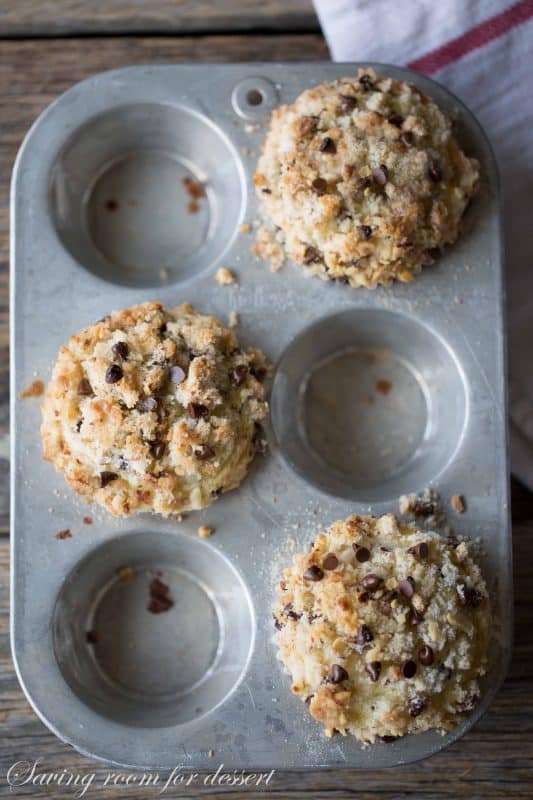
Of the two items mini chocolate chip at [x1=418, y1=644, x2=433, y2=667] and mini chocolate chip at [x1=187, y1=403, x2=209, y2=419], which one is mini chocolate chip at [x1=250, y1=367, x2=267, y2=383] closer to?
mini chocolate chip at [x1=187, y1=403, x2=209, y2=419]

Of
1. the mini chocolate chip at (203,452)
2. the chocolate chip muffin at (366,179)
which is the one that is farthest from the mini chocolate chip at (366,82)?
the mini chocolate chip at (203,452)

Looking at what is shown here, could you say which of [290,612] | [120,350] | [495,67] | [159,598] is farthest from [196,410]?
[495,67]

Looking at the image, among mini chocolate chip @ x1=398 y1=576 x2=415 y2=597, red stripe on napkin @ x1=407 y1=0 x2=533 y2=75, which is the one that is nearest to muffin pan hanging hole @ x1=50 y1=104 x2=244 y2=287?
red stripe on napkin @ x1=407 y1=0 x2=533 y2=75

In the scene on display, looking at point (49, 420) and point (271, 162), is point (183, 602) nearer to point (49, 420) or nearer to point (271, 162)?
point (49, 420)

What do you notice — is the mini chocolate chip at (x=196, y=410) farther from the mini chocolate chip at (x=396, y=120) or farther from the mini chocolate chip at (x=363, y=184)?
the mini chocolate chip at (x=396, y=120)

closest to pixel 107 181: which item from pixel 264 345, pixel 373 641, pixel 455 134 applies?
pixel 264 345

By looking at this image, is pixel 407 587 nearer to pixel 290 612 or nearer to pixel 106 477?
pixel 290 612
